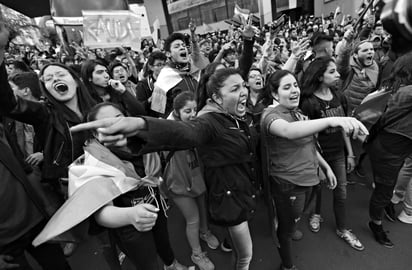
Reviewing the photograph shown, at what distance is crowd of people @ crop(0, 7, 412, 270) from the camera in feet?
3.93

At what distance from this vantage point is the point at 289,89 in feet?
5.77

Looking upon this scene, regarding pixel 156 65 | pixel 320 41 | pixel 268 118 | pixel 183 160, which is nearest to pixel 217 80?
pixel 268 118

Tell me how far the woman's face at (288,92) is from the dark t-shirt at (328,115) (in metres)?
0.42

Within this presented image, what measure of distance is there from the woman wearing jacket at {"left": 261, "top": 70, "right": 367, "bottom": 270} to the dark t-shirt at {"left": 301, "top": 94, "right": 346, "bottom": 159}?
26cm

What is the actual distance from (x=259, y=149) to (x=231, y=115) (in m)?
0.57

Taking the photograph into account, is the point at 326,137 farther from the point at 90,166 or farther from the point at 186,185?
the point at 90,166

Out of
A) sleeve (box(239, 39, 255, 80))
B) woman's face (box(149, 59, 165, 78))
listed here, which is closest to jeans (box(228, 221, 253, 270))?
sleeve (box(239, 39, 255, 80))

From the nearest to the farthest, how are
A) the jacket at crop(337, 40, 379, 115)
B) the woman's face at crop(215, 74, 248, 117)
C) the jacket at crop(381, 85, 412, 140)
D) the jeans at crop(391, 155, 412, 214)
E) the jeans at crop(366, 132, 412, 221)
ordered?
the woman's face at crop(215, 74, 248, 117) → the jacket at crop(381, 85, 412, 140) → the jeans at crop(366, 132, 412, 221) → the jeans at crop(391, 155, 412, 214) → the jacket at crop(337, 40, 379, 115)

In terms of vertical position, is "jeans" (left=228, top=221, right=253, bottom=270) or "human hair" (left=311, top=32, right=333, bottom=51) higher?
"human hair" (left=311, top=32, right=333, bottom=51)

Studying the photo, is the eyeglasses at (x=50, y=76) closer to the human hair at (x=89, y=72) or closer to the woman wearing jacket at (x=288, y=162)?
the human hair at (x=89, y=72)

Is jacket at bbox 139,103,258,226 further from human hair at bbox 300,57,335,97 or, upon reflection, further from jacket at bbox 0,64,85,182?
jacket at bbox 0,64,85,182

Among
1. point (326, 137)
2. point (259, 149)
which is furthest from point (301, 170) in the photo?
point (326, 137)

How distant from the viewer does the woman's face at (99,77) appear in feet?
8.56

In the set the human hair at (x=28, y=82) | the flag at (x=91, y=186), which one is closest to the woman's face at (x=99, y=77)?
the human hair at (x=28, y=82)
